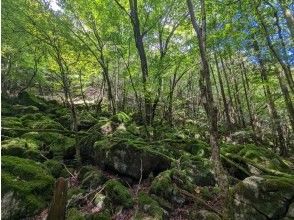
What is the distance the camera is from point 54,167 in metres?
11.5

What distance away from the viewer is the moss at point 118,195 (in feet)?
29.0

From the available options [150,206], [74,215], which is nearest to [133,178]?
[150,206]

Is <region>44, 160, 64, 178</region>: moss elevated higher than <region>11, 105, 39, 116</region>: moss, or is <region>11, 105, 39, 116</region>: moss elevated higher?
<region>11, 105, 39, 116</region>: moss

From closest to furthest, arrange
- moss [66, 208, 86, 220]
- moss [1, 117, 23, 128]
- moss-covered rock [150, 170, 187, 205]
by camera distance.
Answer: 1. moss [66, 208, 86, 220]
2. moss-covered rock [150, 170, 187, 205]
3. moss [1, 117, 23, 128]

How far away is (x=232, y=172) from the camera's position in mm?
11102

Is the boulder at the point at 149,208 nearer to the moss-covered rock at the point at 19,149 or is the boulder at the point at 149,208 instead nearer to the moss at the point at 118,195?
the moss at the point at 118,195

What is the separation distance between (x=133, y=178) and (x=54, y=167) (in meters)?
3.11

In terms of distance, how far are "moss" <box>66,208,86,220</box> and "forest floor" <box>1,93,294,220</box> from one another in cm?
3

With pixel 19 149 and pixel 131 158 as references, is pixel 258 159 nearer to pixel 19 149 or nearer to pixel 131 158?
pixel 131 158

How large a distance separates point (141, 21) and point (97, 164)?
32.9 feet

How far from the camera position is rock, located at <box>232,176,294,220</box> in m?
6.94

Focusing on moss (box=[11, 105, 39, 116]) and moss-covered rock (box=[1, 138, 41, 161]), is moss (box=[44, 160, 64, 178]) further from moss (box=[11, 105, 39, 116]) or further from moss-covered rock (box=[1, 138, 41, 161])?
moss (box=[11, 105, 39, 116])

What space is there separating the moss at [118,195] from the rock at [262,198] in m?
3.17

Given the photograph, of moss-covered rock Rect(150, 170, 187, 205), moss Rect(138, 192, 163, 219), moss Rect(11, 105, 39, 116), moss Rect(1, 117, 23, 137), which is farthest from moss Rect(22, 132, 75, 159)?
moss Rect(11, 105, 39, 116)
